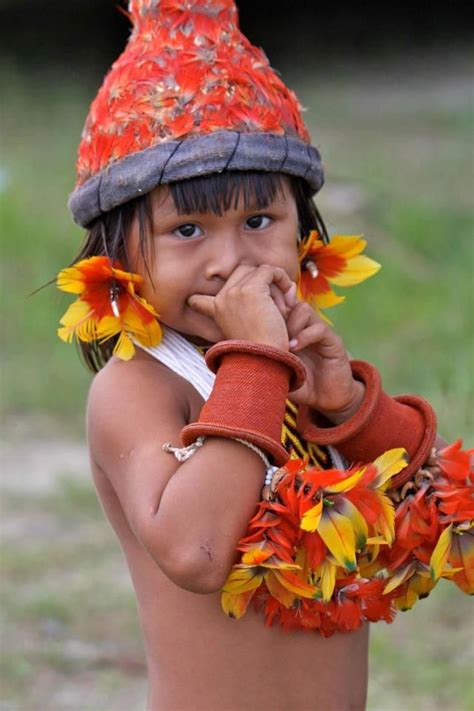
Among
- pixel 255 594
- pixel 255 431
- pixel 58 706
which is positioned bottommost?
pixel 58 706

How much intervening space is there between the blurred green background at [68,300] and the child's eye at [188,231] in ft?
6.54

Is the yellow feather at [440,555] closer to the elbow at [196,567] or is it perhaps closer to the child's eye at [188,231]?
the elbow at [196,567]

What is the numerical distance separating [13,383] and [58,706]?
262 centimetres

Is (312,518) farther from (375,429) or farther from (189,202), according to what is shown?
(189,202)

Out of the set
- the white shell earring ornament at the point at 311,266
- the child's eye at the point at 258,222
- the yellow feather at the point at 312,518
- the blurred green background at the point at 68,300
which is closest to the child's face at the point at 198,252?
the child's eye at the point at 258,222

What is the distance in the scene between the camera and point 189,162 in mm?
2018

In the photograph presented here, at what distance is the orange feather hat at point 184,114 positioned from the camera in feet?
6.69

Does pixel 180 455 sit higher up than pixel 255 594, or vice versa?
pixel 180 455

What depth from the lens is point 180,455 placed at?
1.88m

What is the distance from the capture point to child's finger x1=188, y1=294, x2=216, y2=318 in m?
2.01

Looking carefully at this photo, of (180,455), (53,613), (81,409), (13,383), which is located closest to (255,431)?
(180,455)

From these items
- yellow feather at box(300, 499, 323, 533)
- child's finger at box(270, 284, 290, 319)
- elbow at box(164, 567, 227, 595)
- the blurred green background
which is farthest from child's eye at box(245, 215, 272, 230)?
the blurred green background

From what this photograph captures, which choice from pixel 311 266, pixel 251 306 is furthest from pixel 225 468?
pixel 311 266

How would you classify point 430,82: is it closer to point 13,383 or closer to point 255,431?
point 13,383
